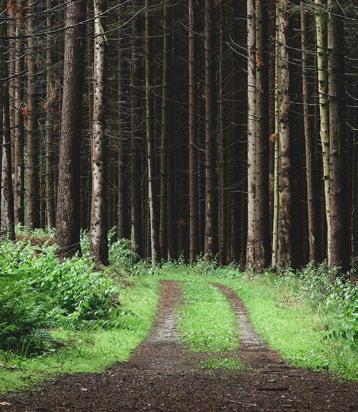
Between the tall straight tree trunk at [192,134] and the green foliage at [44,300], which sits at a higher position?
the tall straight tree trunk at [192,134]

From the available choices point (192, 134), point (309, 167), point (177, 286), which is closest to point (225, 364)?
point (177, 286)

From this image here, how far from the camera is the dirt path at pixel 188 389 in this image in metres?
6.66

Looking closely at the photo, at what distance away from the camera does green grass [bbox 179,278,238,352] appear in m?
11.0

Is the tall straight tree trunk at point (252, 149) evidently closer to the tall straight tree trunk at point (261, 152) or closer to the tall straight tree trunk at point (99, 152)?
the tall straight tree trunk at point (261, 152)

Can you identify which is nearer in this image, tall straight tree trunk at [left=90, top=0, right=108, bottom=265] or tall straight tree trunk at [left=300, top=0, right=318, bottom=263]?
tall straight tree trunk at [left=90, top=0, right=108, bottom=265]

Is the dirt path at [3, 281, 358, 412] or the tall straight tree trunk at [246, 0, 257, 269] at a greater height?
the tall straight tree trunk at [246, 0, 257, 269]

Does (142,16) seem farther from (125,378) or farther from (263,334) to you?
(125,378)

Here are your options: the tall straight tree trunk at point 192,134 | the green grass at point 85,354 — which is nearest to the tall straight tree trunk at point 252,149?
the tall straight tree trunk at point 192,134

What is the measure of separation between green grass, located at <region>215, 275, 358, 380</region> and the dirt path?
45cm

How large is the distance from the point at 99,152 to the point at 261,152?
684 centimetres

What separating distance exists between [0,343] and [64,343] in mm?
1220

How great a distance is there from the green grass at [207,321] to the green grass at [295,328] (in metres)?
0.58

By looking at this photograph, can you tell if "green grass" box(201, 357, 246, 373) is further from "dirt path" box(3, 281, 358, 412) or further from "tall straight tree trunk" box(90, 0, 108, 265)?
"tall straight tree trunk" box(90, 0, 108, 265)

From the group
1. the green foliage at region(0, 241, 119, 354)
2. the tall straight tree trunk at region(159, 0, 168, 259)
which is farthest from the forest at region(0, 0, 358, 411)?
the tall straight tree trunk at region(159, 0, 168, 259)
